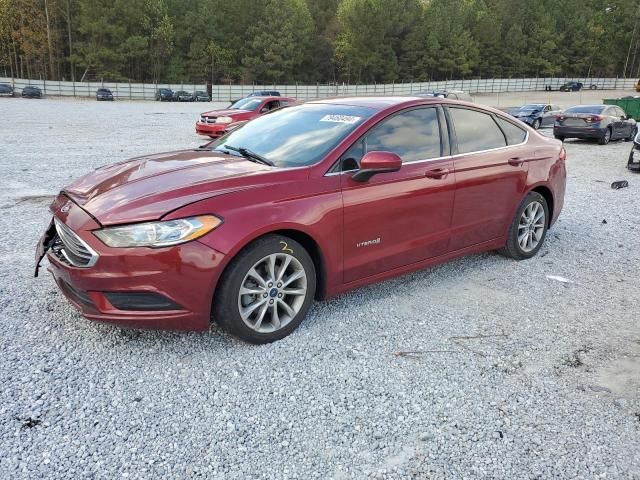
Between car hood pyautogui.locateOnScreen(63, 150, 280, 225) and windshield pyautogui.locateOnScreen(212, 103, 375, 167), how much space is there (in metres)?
0.25

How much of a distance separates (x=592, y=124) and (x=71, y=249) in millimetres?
17670

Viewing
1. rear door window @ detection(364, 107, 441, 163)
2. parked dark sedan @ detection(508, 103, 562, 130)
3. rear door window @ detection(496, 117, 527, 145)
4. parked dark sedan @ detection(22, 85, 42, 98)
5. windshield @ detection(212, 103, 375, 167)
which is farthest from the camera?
parked dark sedan @ detection(22, 85, 42, 98)

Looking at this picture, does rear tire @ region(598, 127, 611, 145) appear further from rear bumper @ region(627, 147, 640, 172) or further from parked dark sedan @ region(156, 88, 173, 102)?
parked dark sedan @ region(156, 88, 173, 102)

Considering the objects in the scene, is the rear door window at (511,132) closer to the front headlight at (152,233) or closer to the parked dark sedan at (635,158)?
the front headlight at (152,233)

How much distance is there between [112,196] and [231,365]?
51.8 inches

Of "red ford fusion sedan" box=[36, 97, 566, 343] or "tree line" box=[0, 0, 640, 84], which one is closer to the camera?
"red ford fusion sedan" box=[36, 97, 566, 343]

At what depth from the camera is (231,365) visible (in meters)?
3.21

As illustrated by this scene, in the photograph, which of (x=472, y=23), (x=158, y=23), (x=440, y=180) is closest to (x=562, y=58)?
(x=472, y=23)

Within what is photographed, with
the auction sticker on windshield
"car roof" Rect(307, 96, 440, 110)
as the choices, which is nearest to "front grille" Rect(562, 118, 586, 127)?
"car roof" Rect(307, 96, 440, 110)

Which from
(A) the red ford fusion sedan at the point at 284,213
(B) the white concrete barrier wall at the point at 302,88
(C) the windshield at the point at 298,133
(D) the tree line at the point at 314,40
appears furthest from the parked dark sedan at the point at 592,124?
(D) the tree line at the point at 314,40

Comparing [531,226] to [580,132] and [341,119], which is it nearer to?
[341,119]

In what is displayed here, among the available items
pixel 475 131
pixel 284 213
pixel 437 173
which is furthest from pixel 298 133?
pixel 475 131

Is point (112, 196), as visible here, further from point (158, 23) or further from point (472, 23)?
point (472, 23)

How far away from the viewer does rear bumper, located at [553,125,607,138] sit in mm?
16844
